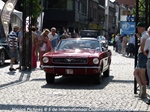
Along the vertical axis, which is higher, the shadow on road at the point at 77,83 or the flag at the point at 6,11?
the flag at the point at 6,11

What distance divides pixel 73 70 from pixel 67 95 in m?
2.05

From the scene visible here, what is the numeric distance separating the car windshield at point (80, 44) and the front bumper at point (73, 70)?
1.56 metres

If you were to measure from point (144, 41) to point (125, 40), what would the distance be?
2555 centimetres

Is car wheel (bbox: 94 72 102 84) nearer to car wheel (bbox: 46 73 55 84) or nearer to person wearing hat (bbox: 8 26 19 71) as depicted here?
car wheel (bbox: 46 73 55 84)

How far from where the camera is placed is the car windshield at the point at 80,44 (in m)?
14.0

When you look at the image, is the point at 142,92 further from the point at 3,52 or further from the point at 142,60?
the point at 3,52

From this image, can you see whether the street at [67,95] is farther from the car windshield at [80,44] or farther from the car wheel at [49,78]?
the car windshield at [80,44]

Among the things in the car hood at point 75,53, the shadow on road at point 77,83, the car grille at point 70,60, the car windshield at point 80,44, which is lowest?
the shadow on road at point 77,83

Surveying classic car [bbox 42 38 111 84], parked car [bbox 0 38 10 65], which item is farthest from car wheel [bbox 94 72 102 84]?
parked car [bbox 0 38 10 65]

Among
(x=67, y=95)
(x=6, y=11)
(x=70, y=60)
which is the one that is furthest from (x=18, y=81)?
(x=6, y=11)

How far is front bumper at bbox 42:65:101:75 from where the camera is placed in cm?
1244

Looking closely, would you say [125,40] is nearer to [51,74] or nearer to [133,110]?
[51,74]

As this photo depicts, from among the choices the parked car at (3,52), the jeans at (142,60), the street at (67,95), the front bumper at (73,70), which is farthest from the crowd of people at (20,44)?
the jeans at (142,60)

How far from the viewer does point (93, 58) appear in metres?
12.4
